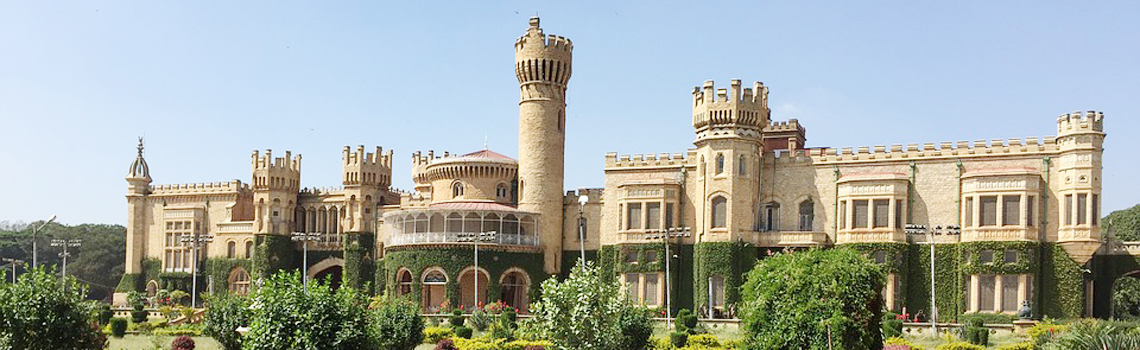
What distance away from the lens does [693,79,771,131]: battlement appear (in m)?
60.3

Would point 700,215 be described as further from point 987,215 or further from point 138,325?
point 138,325

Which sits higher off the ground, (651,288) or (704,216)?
(704,216)

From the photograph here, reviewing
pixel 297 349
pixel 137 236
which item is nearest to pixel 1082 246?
pixel 297 349

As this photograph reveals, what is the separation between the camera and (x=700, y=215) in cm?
6166

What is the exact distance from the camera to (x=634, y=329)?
38.3 metres

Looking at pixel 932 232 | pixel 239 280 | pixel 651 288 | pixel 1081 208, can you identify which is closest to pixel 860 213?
pixel 932 232

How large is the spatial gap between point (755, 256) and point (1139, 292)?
110 feet

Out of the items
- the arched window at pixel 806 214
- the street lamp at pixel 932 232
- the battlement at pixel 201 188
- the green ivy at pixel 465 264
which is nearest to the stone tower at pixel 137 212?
the battlement at pixel 201 188

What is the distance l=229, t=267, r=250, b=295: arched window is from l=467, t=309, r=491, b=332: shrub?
87.5ft

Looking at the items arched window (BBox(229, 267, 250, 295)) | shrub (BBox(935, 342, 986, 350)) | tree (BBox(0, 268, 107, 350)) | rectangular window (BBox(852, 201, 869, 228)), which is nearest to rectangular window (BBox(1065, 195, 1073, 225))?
rectangular window (BBox(852, 201, 869, 228))

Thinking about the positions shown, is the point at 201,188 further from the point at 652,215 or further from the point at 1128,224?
the point at 1128,224

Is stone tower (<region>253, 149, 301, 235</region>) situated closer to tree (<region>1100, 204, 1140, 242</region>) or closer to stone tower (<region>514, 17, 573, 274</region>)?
stone tower (<region>514, 17, 573, 274</region>)

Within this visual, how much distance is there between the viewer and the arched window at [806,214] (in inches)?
2414

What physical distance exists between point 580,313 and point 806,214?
92.9 ft
